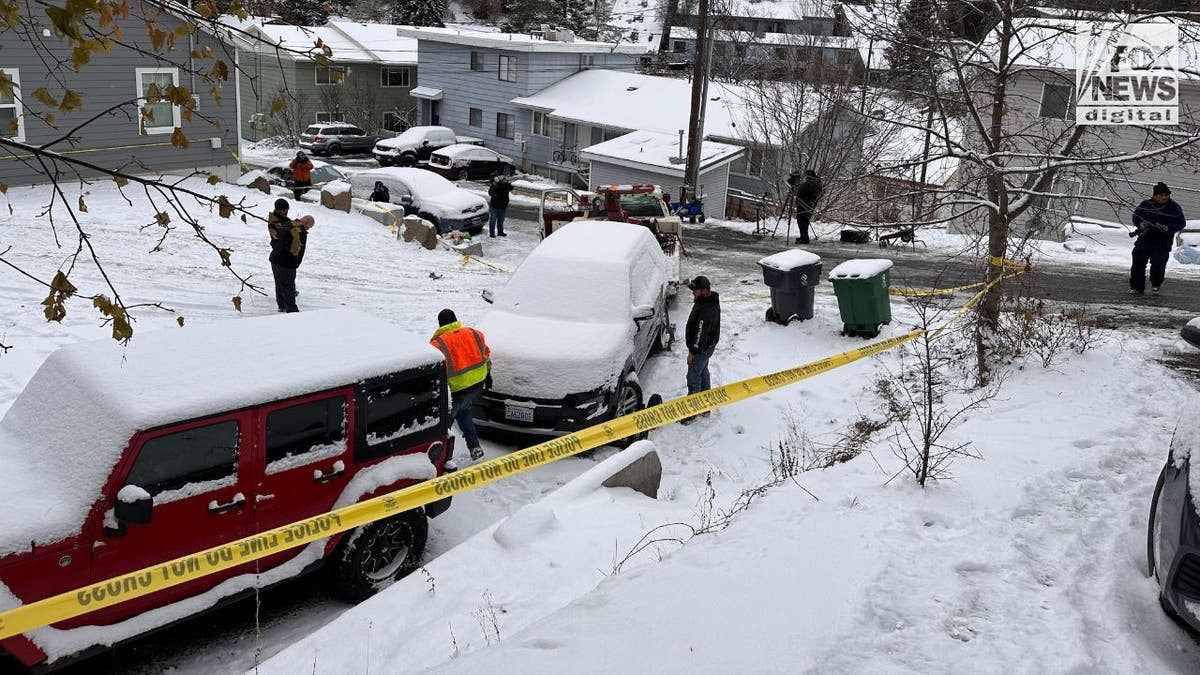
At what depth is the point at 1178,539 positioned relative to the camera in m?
4.82

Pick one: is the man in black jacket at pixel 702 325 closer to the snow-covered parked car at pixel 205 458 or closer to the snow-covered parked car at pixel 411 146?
the snow-covered parked car at pixel 205 458

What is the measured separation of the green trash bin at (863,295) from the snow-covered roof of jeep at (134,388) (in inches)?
273

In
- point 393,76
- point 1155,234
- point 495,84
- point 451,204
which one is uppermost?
point 393,76

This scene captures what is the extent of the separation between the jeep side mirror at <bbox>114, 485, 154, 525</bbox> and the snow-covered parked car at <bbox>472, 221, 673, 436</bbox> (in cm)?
436

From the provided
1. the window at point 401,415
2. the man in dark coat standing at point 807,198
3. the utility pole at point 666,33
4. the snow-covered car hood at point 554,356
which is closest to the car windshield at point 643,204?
the man in dark coat standing at point 807,198

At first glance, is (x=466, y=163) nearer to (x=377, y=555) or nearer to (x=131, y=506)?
(x=377, y=555)

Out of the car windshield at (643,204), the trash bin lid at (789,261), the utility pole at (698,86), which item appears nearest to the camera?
the trash bin lid at (789,261)

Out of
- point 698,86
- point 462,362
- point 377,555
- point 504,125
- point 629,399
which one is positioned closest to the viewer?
point 377,555

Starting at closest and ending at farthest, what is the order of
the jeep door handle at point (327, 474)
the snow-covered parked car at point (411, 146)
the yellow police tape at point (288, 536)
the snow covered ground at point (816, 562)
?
the snow covered ground at point (816, 562), the yellow police tape at point (288, 536), the jeep door handle at point (327, 474), the snow-covered parked car at point (411, 146)

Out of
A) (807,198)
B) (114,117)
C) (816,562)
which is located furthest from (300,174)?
(816,562)

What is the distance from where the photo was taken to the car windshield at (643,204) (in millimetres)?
17812

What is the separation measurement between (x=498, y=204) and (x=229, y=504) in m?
15.4

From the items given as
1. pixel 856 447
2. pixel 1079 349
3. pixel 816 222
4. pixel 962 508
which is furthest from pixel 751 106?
pixel 962 508

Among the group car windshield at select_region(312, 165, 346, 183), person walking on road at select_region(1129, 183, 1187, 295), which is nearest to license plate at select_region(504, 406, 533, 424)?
person walking on road at select_region(1129, 183, 1187, 295)
